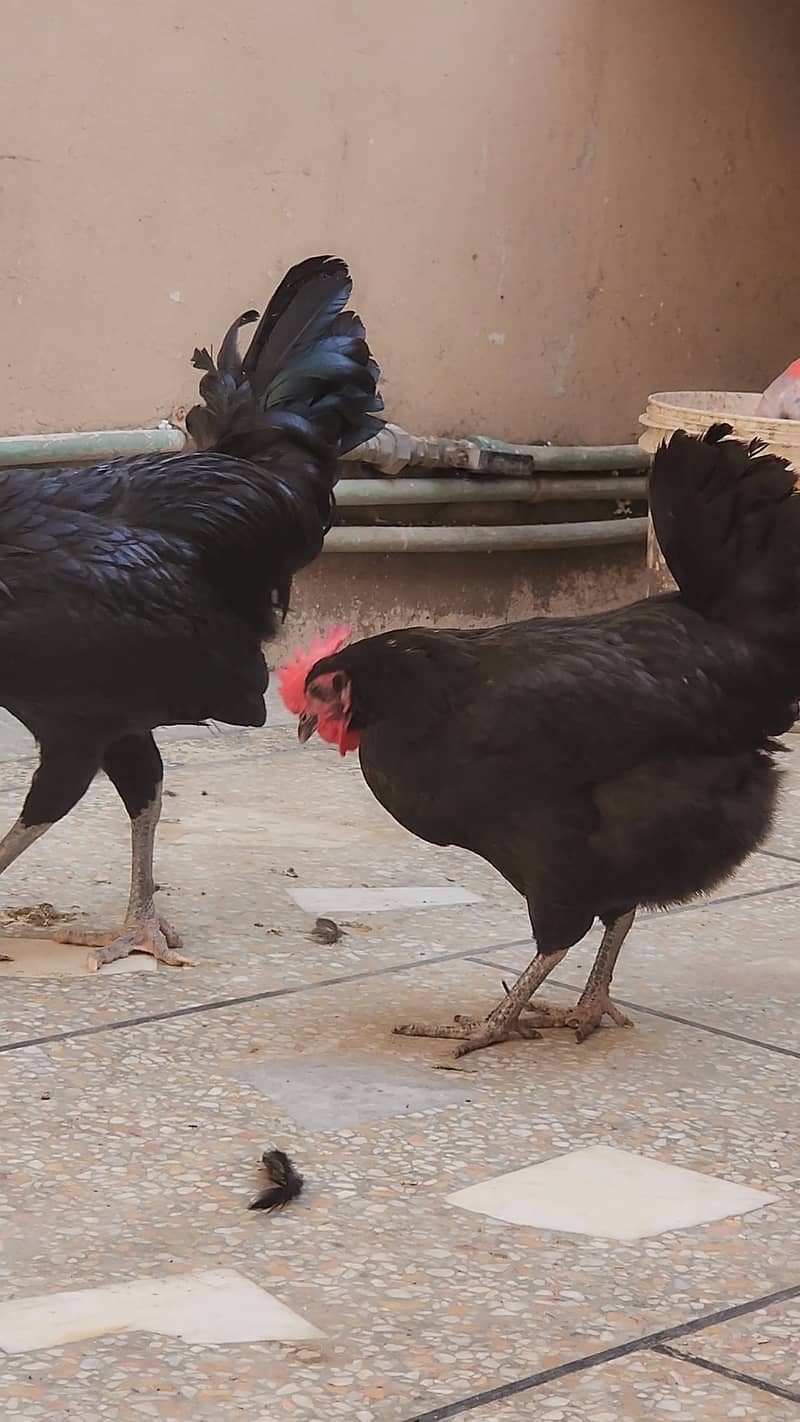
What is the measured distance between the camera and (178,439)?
23.0 feet

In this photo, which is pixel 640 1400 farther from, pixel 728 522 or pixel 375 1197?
pixel 728 522

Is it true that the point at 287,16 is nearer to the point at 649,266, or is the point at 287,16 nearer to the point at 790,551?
the point at 649,266

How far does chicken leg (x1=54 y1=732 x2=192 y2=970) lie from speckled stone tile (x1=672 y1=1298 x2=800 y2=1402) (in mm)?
1907

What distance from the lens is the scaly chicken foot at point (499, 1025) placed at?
12.9ft

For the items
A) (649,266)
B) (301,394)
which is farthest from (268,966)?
(649,266)

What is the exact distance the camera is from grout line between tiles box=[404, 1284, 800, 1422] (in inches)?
99.7

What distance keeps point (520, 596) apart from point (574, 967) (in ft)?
12.4

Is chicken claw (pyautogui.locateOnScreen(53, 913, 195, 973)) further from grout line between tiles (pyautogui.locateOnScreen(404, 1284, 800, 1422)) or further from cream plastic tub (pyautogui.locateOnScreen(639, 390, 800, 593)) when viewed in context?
cream plastic tub (pyautogui.locateOnScreen(639, 390, 800, 593))

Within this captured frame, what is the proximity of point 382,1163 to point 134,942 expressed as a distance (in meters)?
1.24

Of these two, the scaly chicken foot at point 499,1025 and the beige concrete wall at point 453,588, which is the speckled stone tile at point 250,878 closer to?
the scaly chicken foot at point 499,1025

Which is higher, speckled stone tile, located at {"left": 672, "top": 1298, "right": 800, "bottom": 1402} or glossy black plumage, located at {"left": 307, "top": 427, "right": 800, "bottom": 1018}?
glossy black plumage, located at {"left": 307, "top": 427, "right": 800, "bottom": 1018}

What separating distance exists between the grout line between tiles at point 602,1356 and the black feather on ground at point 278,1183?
65 centimetres

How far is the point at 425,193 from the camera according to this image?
7512mm

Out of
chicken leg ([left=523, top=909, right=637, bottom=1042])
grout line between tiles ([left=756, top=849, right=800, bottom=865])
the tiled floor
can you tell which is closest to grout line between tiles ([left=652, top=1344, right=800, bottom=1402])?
the tiled floor
